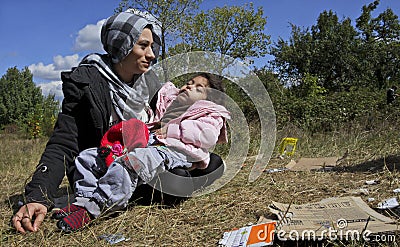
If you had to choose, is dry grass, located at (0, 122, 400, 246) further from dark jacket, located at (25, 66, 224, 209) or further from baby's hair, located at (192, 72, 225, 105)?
baby's hair, located at (192, 72, 225, 105)

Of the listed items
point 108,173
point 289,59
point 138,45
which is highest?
point 289,59

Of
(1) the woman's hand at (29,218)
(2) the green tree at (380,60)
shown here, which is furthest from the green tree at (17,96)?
(1) the woman's hand at (29,218)

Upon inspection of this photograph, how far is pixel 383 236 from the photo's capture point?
4.46 ft

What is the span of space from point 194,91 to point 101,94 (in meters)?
0.56

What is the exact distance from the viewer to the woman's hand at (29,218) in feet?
5.48

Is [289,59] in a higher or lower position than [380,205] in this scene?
higher

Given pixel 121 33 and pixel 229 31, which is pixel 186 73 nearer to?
pixel 121 33

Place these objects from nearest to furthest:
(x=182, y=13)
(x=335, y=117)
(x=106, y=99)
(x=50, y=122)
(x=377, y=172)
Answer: (x=106, y=99) → (x=377, y=172) → (x=335, y=117) → (x=182, y=13) → (x=50, y=122)

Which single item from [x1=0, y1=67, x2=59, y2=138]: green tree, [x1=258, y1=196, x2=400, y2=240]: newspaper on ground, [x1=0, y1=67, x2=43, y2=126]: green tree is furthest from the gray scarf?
[x1=0, y1=67, x2=43, y2=126]: green tree

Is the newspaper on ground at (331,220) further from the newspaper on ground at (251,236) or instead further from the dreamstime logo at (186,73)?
the dreamstime logo at (186,73)

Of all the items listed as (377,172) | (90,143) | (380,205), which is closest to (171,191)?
(90,143)

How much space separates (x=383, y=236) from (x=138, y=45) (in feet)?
5.15

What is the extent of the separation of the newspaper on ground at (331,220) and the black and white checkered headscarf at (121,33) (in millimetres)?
1201

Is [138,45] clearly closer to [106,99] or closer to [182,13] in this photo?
[106,99]
